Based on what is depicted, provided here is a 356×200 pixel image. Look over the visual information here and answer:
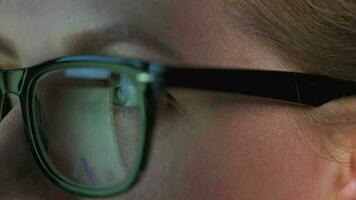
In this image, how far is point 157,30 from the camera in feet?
3.37

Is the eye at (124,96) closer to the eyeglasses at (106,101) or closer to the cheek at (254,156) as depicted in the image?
the eyeglasses at (106,101)

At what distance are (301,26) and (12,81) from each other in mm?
483

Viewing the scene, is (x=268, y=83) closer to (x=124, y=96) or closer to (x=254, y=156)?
(x=254, y=156)

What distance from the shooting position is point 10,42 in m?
1.13

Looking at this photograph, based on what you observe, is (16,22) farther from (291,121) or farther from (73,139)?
(291,121)

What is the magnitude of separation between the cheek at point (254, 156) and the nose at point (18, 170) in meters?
0.23

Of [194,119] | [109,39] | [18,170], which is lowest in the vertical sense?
[18,170]

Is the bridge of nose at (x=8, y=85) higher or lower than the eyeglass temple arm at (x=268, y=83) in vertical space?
lower

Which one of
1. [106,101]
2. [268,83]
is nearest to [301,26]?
[268,83]

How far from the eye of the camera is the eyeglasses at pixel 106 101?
3.20ft

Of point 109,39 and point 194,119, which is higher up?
point 109,39

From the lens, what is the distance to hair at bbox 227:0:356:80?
3.44 ft

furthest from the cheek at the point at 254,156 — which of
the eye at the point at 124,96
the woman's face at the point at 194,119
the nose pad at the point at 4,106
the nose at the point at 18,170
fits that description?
the nose pad at the point at 4,106

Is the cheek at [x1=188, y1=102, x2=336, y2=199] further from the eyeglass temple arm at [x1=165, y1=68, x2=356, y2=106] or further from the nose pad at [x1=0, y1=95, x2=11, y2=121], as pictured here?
the nose pad at [x1=0, y1=95, x2=11, y2=121]
